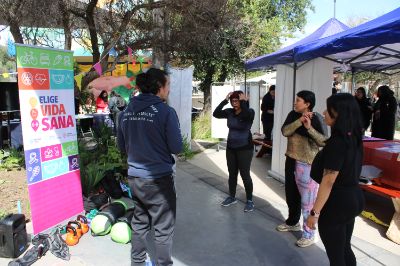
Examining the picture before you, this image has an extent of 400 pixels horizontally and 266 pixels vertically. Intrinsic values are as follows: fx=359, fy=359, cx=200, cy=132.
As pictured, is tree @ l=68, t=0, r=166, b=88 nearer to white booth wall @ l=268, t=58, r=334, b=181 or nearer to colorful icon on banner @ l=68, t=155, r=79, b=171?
white booth wall @ l=268, t=58, r=334, b=181

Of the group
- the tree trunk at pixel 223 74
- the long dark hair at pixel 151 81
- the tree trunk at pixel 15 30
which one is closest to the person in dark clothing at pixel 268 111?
the tree trunk at pixel 223 74

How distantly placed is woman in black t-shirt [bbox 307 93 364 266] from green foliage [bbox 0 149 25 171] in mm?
5696

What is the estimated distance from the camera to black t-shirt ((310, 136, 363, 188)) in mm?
2314

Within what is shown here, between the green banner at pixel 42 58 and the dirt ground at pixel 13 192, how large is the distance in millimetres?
2006

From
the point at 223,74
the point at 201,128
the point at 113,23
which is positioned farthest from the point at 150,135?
the point at 223,74

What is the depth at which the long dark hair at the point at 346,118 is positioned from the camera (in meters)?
2.34

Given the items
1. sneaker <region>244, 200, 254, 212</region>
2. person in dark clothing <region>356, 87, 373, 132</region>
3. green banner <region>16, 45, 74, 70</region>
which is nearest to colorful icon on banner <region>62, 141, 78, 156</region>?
green banner <region>16, 45, 74, 70</region>

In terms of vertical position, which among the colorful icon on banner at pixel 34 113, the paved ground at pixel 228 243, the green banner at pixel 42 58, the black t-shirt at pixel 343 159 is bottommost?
the paved ground at pixel 228 243

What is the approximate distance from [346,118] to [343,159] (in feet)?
0.88

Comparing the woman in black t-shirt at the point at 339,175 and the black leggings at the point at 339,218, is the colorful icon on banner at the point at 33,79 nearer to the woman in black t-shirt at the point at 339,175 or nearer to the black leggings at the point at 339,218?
the woman in black t-shirt at the point at 339,175

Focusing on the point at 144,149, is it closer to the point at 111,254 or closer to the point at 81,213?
the point at 111,254

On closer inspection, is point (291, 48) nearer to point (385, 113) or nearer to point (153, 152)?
point (153, 152)

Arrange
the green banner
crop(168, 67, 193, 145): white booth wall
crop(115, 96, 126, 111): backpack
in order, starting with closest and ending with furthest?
1. the green banner
2. crop(168, 67, 193, 145): white booth wall
3. crop(115, 96, 126, 111): backpack

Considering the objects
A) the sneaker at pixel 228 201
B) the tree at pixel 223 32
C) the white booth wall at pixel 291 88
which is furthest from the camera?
the tree at pixel 223 32
